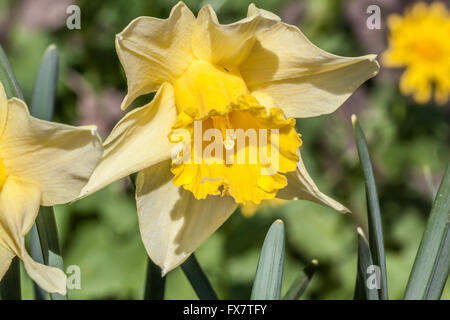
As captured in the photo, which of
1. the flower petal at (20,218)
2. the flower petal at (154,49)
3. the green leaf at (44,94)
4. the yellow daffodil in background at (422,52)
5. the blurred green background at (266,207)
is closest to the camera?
the flower petal at (20,218)

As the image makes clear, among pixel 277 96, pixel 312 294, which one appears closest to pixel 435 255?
pixel 277 96

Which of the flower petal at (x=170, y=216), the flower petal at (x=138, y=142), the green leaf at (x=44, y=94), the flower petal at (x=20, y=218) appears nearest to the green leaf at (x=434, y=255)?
the flower petal at (x=170, y=216)

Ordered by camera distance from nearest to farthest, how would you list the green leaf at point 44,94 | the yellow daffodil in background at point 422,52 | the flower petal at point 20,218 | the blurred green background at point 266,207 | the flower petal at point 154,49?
1. the flower petal at point 20,218
2. the flower petal at point 154,49
3. the green leaf at point 44,94
4. the blurred green background at point 266,207
5. the yellow daffodil in background at point 422,52

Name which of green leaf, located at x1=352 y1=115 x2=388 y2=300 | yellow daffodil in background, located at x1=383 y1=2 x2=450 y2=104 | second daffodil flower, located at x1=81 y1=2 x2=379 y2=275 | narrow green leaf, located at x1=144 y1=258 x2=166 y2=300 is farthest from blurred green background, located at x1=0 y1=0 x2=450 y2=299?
green leaf, located at x1=352 y1=115 x2=388 y2=300

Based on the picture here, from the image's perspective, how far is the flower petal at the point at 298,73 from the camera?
3.01ft

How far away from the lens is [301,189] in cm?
95

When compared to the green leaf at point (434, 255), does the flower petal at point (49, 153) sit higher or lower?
higher

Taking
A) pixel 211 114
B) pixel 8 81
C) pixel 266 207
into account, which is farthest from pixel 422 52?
pixel 8 81

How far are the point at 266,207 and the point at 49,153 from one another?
1576 millimetres

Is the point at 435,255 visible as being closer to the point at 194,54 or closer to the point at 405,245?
the point at 194,54

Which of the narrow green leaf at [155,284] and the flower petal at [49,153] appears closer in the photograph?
the flower petal at [49,153]

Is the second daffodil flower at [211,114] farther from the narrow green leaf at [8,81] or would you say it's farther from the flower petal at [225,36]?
the narrow green leaf at [8,81]

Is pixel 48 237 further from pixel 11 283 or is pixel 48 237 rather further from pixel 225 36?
pixel 225 36

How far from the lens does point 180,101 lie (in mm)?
944
